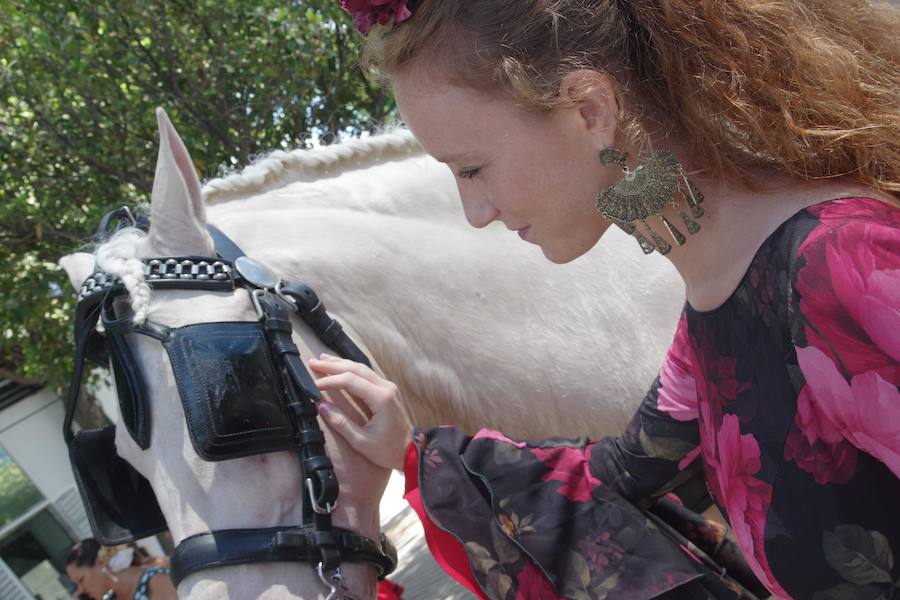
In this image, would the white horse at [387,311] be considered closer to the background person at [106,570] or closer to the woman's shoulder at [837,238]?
the woman's shoulder at [837,238]

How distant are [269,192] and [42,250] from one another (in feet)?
11.8

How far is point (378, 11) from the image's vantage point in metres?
1.24

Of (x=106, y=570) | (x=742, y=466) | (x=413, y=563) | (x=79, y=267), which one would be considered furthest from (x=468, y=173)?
(x=106, y=570)

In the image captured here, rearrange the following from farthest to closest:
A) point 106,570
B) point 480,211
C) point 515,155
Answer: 1. point 106,570
2. point 480,211
3. point 515,155

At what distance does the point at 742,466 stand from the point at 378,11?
921 mm

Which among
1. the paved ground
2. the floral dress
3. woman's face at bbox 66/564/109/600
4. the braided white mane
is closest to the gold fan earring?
the floral dress

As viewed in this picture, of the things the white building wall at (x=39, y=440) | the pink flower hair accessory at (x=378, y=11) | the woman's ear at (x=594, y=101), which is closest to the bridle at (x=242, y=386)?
the pink flower hair accessory at (x=378, y=11)

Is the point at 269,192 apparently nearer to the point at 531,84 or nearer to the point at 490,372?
the point at 490,372

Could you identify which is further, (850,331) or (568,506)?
(568,506)

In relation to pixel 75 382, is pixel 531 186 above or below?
above

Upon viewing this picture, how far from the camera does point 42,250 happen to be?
193 inches

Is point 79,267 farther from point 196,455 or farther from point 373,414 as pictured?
point 373,414

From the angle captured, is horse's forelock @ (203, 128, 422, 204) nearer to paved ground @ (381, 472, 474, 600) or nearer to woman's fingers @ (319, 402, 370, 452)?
woman's fingers @ (319, 402, 370, 452)

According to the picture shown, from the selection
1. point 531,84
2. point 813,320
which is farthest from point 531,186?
point 813,320
